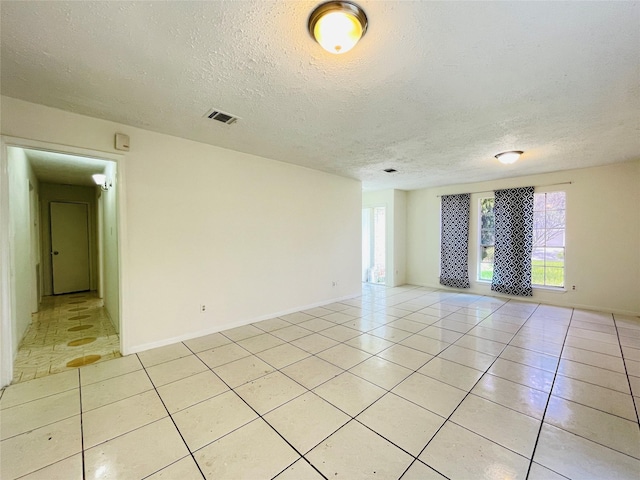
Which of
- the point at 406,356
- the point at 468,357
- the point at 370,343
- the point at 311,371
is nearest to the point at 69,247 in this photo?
the point at 311,371

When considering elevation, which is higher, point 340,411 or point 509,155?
point 509,155

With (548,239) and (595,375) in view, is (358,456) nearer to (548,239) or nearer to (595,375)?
Result: (595,375)

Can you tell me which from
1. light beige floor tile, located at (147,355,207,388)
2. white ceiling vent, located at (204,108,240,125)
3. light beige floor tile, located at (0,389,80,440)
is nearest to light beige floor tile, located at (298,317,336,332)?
light beige floor tile, located at (147,355,207,388)

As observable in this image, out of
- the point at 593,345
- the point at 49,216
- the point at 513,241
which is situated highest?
the point at 49,216

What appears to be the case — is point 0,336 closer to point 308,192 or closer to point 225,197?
point 225,197

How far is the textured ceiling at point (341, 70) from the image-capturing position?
1468 mm

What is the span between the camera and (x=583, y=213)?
4742mm

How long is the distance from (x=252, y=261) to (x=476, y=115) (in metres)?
3.28

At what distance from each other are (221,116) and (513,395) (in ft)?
11.9

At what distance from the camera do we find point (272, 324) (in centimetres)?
392

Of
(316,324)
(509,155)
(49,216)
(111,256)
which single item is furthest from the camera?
(49,216)

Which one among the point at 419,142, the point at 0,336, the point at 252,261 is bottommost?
the point at 0,336

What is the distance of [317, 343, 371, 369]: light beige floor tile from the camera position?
271 centimetres

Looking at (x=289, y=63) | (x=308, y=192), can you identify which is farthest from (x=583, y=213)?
(x=289, y=63)
